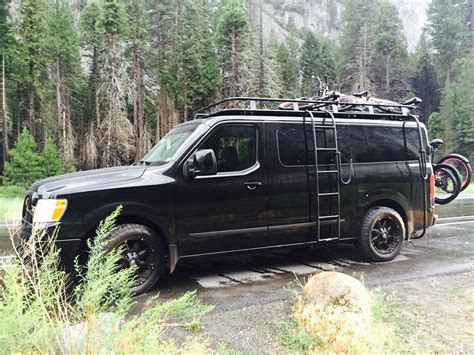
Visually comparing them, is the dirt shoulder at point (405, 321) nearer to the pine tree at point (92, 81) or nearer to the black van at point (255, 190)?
the black van at point (255, 190)

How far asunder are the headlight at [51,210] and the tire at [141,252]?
635 mm

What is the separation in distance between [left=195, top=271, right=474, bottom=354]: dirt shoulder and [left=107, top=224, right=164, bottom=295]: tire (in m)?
0.98

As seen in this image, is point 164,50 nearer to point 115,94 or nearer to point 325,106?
point 115,94

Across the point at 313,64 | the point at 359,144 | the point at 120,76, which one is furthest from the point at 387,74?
the point at 359,144

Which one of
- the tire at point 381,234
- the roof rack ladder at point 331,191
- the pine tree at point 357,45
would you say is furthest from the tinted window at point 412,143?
the pine tree at point 357,45

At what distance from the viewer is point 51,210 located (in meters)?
4.65

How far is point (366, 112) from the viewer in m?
6.98

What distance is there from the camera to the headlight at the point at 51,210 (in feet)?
15.2

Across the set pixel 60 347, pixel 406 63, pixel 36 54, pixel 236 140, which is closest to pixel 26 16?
pixel 36 54

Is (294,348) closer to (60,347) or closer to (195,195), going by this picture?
(60,347)

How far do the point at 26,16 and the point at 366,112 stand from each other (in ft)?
113

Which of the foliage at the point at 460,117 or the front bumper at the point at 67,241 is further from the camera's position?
the foliage at the point at 460,117

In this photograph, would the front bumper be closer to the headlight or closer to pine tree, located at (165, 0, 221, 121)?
the headlight

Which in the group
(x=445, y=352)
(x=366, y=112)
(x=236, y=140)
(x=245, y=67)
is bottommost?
(x=445, y=352)
